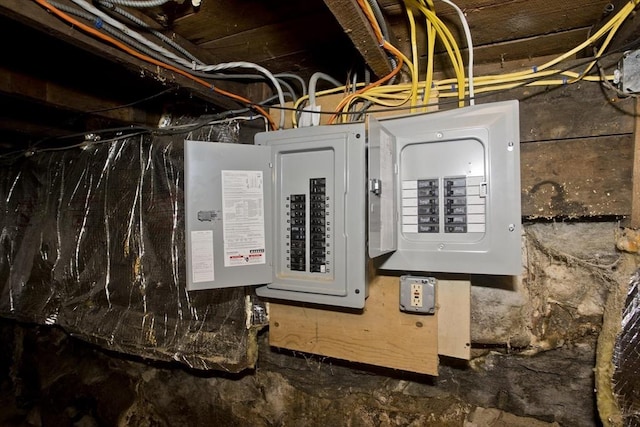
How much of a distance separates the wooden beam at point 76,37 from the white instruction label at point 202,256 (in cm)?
43

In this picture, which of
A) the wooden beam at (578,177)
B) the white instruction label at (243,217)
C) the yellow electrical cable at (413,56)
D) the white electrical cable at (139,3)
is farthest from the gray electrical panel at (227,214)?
the wooden beam at (578,177)

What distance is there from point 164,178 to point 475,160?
1071 mm

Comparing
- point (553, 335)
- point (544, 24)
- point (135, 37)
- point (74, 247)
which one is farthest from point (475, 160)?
point (74, 247)

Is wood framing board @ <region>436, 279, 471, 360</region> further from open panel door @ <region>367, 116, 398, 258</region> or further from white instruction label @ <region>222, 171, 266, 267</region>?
white instruction label @ <region>222, 171, 266, 267</region>

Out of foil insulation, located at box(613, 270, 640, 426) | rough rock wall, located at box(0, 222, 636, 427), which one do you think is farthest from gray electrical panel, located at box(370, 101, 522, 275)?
foil insulation, located at box(613, 270, 640, 426)

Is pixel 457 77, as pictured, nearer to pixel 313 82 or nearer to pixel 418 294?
pixel 313 82

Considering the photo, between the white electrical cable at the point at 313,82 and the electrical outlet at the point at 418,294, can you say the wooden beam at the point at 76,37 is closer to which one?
the white electrical cable at the point at 313,82

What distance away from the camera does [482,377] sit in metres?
1.04

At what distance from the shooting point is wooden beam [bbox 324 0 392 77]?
66 cm

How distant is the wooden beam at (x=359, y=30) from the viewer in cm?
66

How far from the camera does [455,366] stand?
1071 mm

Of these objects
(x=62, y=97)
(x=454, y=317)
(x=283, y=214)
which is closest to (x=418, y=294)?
(x=454, y=317)

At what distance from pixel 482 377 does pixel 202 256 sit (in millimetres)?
917

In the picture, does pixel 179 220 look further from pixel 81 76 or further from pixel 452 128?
pixel 452 128
